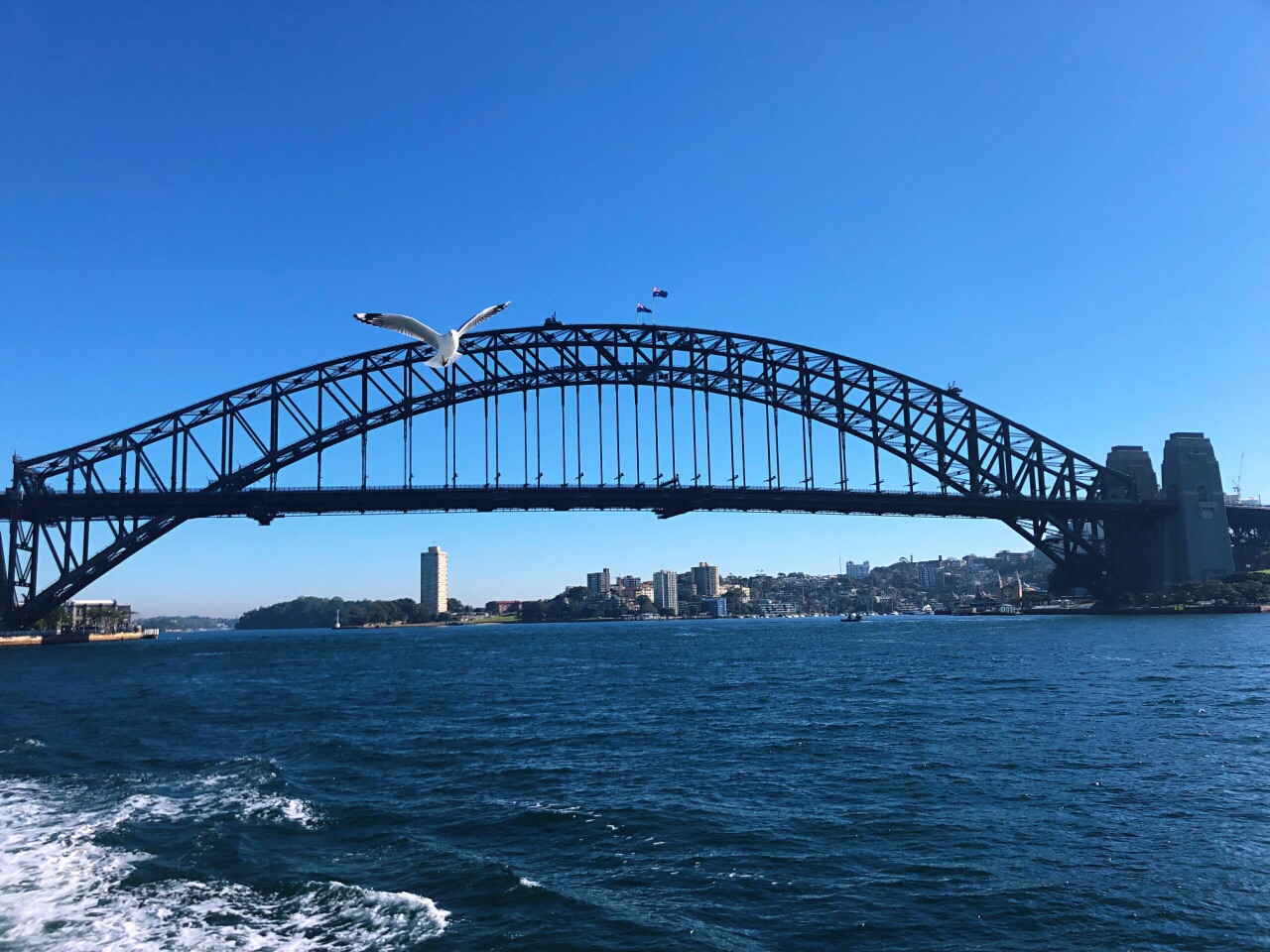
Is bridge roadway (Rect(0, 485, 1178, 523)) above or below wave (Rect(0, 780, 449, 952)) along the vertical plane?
above

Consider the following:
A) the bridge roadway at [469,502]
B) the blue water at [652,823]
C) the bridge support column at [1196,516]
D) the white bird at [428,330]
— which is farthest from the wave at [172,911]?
the bridge support column at [1196,516]

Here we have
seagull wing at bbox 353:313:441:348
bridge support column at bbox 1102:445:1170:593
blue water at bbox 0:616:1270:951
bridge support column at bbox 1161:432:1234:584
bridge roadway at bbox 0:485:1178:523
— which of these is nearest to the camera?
blue water at bbox 0:616:1270:951

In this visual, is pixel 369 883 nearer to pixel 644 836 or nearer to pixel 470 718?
pixel 644 836

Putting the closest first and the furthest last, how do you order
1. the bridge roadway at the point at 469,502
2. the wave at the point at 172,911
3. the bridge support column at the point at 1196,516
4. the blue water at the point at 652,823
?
1. the wave at the point at 172,911
2. the blue water at the point at 652,823
3. the bridge roadway at the point at 469,502
4. the bridge support column at the point at 1196,516

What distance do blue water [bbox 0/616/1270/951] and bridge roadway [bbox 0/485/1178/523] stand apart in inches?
1794

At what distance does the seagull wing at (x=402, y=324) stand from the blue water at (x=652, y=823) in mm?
11831

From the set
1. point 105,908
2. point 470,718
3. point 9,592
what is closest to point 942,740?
point 470,718

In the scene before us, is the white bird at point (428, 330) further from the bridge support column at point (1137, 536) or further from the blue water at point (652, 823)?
the bridge support column at point (1137, 536)

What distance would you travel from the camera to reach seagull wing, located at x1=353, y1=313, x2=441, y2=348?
89.9 feet

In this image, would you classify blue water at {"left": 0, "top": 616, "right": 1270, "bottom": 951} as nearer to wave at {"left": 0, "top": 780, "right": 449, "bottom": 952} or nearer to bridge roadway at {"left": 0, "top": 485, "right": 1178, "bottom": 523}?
wave at {"left": 0, "top": 780, "right": 449, "bottom": 952}

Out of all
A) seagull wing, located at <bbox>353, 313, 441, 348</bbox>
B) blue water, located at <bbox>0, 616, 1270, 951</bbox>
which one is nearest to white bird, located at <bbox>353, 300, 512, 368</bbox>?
seagull wing, located at <bbox>353, 313, 441, 348</bbox>

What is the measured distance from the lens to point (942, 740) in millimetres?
20719

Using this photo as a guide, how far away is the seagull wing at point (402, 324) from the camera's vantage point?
89.9 feet

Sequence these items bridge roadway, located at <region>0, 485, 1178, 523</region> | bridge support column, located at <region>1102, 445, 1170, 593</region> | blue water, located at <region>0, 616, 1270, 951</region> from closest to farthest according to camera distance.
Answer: blue water, located at <region>0, 616, 1270, 951</region> → bridge roadway, located at <region>0, 485, 1178, 523</region> → bridge support column, located at <region>1102, 445, 1170, 593</region>
